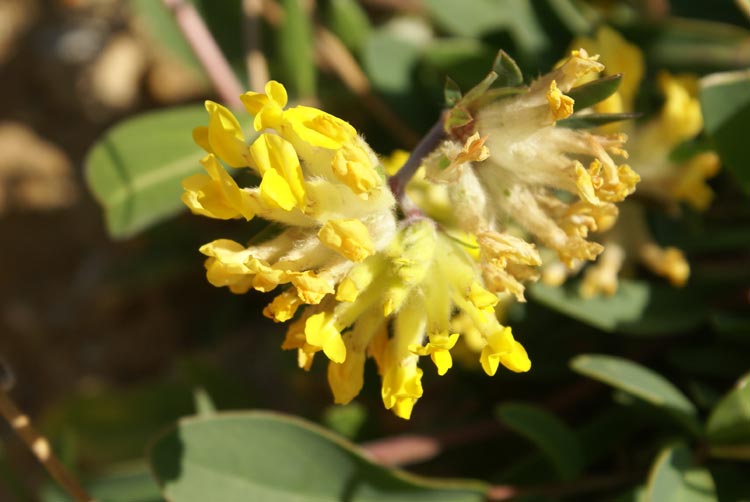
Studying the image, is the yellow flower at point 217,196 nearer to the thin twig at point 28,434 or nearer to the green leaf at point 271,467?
the green leaf at point 271,467

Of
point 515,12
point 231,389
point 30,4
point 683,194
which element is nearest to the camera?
point 683,194

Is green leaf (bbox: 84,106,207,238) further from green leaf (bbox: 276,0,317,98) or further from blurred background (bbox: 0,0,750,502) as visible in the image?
green leaf (bbox: 276,0,317,98)

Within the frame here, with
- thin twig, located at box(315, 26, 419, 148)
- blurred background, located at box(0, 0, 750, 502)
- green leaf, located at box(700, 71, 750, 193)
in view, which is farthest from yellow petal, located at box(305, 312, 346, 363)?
thin twig, located at box(315, 26, 419, 148)

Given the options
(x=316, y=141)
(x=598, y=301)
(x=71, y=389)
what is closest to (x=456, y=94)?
(x=316, y=141)

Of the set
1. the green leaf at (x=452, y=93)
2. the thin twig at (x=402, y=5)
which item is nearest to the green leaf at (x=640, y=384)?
the green leaf at (x=452, y=93)

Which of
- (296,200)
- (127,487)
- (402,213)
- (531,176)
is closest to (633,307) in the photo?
(531,176)

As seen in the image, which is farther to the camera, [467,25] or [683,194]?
[467,25]

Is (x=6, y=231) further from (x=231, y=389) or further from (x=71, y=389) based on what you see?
(x=231, y=389)

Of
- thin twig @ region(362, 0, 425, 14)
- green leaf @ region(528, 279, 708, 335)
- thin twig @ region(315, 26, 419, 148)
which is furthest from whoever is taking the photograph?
thin twig @ region(362, 0, 425, 14)
